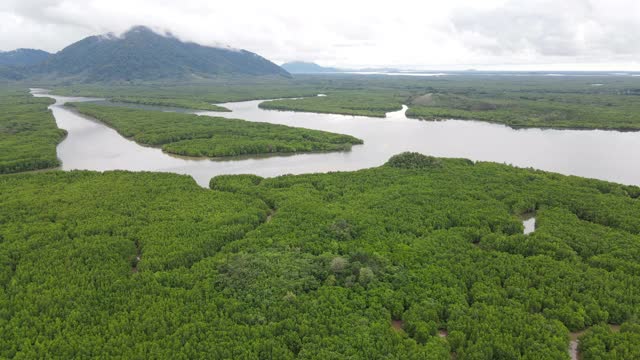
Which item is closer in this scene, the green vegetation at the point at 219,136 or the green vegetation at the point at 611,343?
the green vegetation at the point at 611,343

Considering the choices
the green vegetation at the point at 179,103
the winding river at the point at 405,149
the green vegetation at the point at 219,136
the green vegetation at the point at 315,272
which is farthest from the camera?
the green vegetation at the point at 179,103

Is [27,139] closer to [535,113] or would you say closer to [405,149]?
[405,149]

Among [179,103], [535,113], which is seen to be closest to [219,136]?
[179,103]

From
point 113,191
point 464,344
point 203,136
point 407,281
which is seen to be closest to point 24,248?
point 113,191

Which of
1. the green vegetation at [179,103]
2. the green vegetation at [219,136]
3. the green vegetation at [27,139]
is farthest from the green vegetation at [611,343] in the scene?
the green vegetation at [179,103]

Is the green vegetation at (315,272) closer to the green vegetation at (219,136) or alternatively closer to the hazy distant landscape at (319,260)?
the hazy distant landscape at (319,260)

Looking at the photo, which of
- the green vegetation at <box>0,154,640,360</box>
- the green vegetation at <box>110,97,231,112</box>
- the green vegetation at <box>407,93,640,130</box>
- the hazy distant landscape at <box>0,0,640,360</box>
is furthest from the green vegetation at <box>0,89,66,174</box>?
the green vegetation at <box>407,93,640,130</box>
